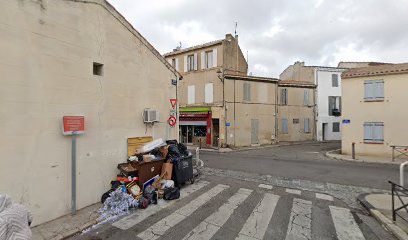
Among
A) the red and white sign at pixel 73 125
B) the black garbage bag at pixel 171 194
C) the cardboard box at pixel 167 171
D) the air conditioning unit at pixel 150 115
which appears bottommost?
the black garbage bag at pixel 171 194

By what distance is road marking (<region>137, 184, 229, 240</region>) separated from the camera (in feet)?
14.8

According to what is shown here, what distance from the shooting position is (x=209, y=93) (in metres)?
20.5

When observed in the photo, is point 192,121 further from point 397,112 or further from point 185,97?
point 397,112

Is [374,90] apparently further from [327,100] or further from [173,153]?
[173,153]

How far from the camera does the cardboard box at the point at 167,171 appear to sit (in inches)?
283

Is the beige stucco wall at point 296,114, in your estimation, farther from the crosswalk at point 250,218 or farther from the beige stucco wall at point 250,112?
the crosswalk at point 250,218

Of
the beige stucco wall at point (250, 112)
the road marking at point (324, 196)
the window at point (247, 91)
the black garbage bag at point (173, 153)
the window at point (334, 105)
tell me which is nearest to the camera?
the road marking at point (324, 196)

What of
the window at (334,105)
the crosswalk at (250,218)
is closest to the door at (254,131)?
the window at (334,105)

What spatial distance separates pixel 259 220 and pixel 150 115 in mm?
4905

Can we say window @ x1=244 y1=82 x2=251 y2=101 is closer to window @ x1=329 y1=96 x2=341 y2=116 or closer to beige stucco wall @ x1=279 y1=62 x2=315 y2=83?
beige stucco wall @ x1=279 y1=62 x2=315 y2=83

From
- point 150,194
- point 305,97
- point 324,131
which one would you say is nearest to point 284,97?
point 305,97

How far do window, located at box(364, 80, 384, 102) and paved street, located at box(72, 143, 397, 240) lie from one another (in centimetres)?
767

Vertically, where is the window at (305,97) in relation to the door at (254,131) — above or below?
above

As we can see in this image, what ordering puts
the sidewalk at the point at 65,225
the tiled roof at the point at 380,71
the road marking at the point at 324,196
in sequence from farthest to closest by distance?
the tiled roof at the point at 380,71 → the road marking at the point at 324,196 → the sidewalk at the point at 65,225
